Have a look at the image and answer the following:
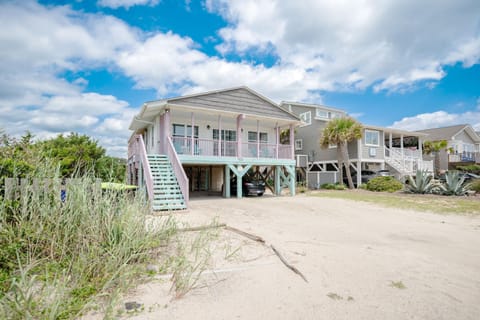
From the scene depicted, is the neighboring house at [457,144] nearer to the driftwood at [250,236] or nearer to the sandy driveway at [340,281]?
the sandy driveway at [340,281]

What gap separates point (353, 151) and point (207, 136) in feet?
45.1

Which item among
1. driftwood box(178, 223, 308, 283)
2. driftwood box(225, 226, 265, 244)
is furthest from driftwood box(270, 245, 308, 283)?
driftwood box(225, 226, 265, 244)

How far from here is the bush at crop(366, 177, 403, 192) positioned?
673 inches

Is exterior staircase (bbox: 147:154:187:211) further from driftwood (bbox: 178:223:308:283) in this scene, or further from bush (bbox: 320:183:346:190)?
bush (bbox: 320:183:346:190)

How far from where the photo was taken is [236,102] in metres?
14.9

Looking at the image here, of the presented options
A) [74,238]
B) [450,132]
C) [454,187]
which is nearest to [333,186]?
[454,187]

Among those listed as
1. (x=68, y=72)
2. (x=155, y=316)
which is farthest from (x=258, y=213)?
(x=68, y=72)

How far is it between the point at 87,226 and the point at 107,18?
962 cm

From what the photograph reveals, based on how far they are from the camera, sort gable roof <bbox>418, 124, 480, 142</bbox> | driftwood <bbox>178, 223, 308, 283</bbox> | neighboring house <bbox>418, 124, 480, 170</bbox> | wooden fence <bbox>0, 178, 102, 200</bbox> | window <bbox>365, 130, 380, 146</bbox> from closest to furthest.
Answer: driftwood <bbox>178, 223, 308, 283</bbox> → wooden fence <bbox>0, 178, 102, 200</bbox> → window <bbox>365, 130, 380, 146</bbox> → neighboring house <bbox>418, 124, 480, 170</bbox> → gable roof <bbox>418, 124, 480, 142</bbox>

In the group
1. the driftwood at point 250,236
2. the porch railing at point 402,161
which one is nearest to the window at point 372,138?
the porch railing at point 402,161

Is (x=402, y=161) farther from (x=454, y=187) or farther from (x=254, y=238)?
(x=254, y=238)

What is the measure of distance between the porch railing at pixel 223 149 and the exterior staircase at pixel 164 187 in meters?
1.39

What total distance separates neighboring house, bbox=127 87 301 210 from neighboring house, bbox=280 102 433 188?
19.9 ft

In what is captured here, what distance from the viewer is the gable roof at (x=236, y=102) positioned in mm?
13352
